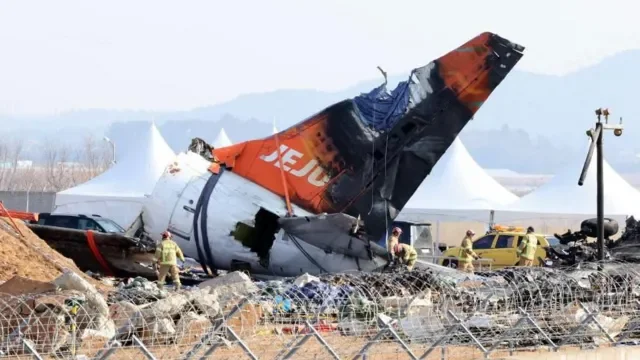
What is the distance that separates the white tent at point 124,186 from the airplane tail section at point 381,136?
2018 cm

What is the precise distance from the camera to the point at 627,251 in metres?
23.9

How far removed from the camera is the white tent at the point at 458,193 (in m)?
46.5

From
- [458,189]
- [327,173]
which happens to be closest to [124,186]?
→ [458,189]

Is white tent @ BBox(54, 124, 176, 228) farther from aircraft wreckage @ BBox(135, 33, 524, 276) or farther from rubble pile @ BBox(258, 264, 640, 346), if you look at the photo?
rubble pile @ BBox(258, 264, 640, 346)

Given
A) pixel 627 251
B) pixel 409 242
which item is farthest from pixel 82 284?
pixel 409 242

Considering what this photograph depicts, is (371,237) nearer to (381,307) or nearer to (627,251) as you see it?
(627,251)

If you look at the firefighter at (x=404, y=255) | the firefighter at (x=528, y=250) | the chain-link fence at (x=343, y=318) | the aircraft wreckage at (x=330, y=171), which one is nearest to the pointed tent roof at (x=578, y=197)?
the firefighter at (x=528, y=250)

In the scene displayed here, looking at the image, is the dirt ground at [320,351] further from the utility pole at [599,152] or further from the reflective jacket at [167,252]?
the reflective jacket at [167,252]

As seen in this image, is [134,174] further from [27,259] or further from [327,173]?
[27,259]

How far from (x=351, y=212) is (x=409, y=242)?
7.47m

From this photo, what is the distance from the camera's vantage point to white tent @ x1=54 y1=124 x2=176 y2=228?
46188 millimetres

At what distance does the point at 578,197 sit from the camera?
147 feet

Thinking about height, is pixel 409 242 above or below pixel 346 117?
below

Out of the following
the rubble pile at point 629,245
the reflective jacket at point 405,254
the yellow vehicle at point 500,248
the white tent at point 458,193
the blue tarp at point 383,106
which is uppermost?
the blue tarp at point 383,106
